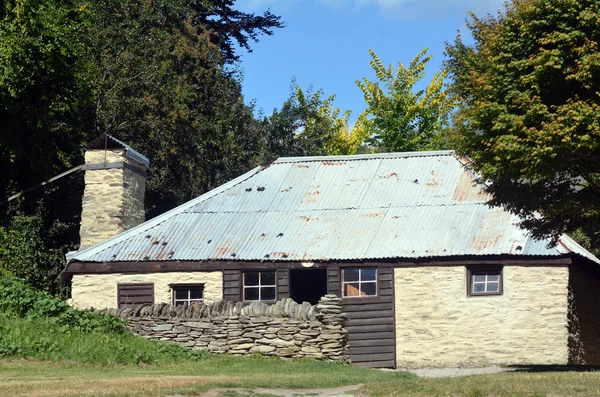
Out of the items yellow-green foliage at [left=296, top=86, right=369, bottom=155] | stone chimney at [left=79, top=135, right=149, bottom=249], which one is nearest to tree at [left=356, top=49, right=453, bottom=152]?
yellow-green foliage at [left=296, top=86, right=369, bottom=155]

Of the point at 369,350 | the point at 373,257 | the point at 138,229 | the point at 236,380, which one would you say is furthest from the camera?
the point at 138,229

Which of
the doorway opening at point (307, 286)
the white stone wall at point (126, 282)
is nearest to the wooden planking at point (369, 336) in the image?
the white stone wall at point (126, 282)

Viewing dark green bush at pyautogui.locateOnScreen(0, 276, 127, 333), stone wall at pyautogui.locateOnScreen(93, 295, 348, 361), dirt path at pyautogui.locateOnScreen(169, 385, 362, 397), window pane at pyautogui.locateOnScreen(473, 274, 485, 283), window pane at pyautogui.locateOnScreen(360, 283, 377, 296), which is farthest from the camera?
window pane at pyautogui.locateOnScreen(360, 283, 377, 296)

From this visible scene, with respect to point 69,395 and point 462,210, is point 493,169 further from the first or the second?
point 69,395

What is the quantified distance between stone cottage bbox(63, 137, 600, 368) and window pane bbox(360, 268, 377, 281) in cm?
3

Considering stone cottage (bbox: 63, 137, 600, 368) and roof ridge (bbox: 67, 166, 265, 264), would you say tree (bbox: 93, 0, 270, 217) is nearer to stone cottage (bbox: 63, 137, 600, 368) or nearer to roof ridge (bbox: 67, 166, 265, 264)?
stone cottage (bbox: 63, 137, 600, 368)

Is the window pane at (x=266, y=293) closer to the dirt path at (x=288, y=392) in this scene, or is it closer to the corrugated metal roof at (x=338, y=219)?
the corrugated metal roof at (x=338, y=219)

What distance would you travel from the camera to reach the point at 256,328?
79.7ft

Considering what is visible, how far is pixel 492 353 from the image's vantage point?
1038 inches

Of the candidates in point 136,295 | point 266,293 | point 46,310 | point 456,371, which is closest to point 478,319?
point 456,371

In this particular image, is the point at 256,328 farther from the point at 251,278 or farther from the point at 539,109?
the point at 539,109

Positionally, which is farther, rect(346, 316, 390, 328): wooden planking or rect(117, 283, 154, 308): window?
rect(117, 283, 154, 308): window

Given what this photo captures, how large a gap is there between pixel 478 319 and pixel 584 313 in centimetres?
329

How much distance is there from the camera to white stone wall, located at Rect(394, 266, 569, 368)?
2619 cm
